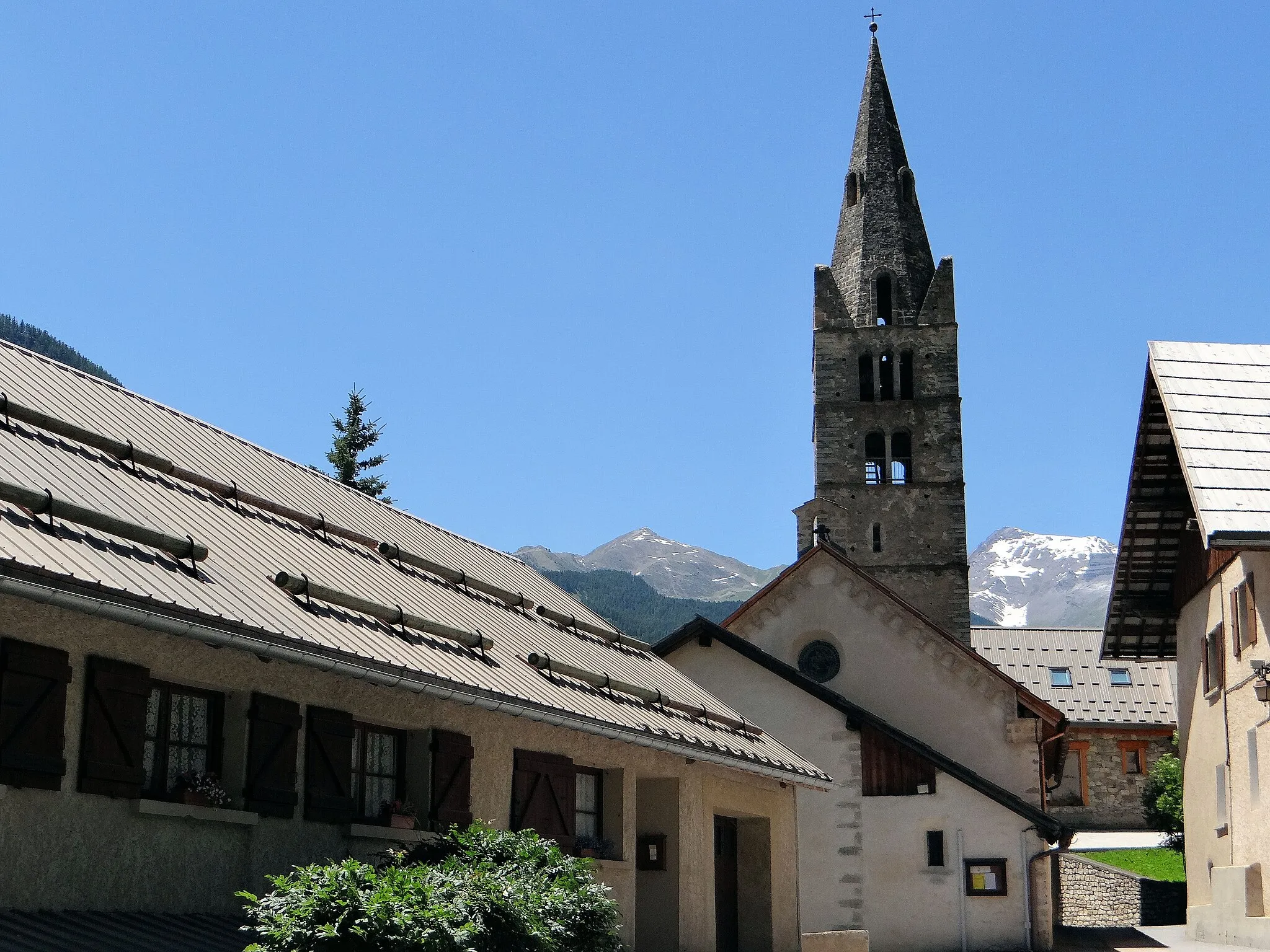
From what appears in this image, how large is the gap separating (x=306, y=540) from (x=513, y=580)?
5.75 meters

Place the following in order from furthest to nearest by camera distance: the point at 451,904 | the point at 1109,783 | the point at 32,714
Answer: the point at 1109,783
the point at 451,904
the point at 32,714

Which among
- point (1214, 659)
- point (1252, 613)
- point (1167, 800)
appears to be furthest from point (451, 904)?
point (1167, 800)

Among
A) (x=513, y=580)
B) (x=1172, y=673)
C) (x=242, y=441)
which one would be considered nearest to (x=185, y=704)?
(x=242, y=441)

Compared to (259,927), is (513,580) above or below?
above

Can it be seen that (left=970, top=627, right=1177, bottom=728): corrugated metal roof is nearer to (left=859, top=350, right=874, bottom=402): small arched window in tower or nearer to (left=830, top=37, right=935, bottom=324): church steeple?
(left=859, top=350, right=874, bottom=402): small arched window in tower

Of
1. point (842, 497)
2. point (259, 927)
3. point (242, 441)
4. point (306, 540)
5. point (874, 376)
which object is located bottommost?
point (259, 927)

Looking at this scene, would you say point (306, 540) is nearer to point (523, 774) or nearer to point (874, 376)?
point (523, 774)

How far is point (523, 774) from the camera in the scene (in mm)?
17219

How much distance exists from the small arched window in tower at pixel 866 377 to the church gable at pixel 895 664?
22.3 metres

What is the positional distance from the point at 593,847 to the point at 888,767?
514 inches

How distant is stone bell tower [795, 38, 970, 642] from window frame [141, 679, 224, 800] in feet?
128

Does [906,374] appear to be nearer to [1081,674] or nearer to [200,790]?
[1081,674]

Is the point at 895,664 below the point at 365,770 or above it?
above

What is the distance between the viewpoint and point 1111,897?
37.3 metres
